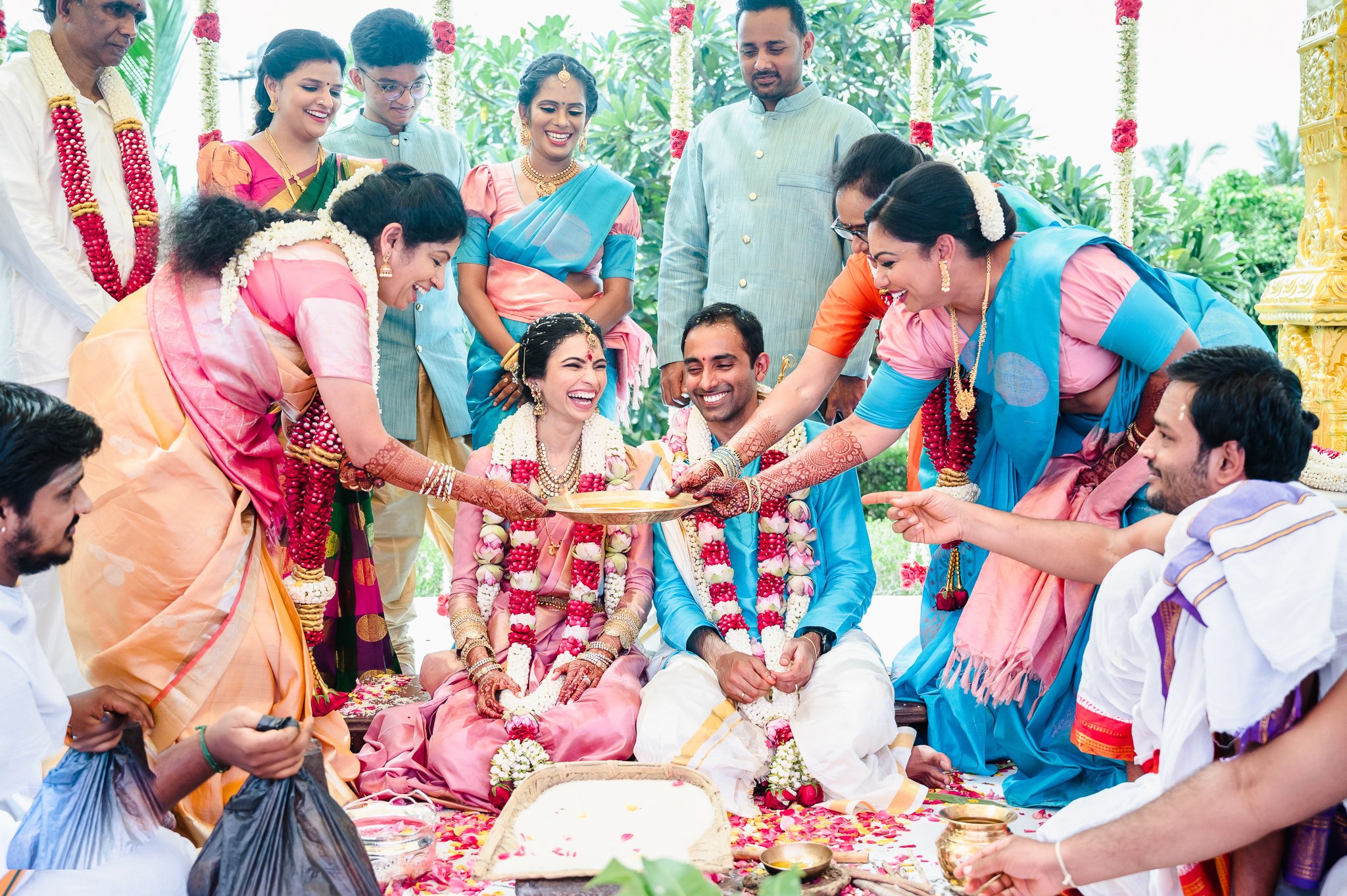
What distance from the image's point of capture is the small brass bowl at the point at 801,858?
9.34 ft

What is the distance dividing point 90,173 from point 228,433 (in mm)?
1695

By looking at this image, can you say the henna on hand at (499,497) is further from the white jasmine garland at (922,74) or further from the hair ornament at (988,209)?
the white jasmine garland at (922,74)

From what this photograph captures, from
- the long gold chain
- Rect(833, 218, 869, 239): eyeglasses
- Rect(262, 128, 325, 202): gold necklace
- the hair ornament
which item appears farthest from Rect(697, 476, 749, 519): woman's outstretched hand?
Rect(262, 128, 325, 202): gold necklace

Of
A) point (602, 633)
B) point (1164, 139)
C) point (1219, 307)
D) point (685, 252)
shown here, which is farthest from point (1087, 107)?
point (602, 633)

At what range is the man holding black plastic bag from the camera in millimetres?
2098

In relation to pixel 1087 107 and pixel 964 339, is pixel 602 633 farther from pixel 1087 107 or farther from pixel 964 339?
pixel 1087 107

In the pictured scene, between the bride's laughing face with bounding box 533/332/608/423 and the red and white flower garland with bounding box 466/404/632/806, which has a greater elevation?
the bride's laughing face with bounding box 533/332/608/423

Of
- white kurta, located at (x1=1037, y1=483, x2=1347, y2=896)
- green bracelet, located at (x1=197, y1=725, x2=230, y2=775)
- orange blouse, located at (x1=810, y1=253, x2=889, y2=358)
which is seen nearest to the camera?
white kurta, located at (x1=1037, y1=483, x2=1347, y2=896)

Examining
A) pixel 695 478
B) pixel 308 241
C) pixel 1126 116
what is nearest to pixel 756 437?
pixel 695 478

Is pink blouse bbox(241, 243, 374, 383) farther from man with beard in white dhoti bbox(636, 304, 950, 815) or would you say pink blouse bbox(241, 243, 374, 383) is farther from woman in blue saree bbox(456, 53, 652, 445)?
woman in blue saree bbox(456, 53, 652, 445)

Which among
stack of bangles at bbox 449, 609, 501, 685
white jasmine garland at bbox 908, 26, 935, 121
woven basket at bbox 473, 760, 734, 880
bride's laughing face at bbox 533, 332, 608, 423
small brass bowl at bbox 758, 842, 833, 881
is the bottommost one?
small brass bowl at bbox 758, 842, 833, 881

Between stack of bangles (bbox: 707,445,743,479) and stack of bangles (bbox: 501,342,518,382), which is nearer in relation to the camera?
stack of bangles (bbox: 707,445,743,479)

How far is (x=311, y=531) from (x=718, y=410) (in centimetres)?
142

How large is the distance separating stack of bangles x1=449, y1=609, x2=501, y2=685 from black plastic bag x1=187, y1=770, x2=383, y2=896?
1.39 meters
